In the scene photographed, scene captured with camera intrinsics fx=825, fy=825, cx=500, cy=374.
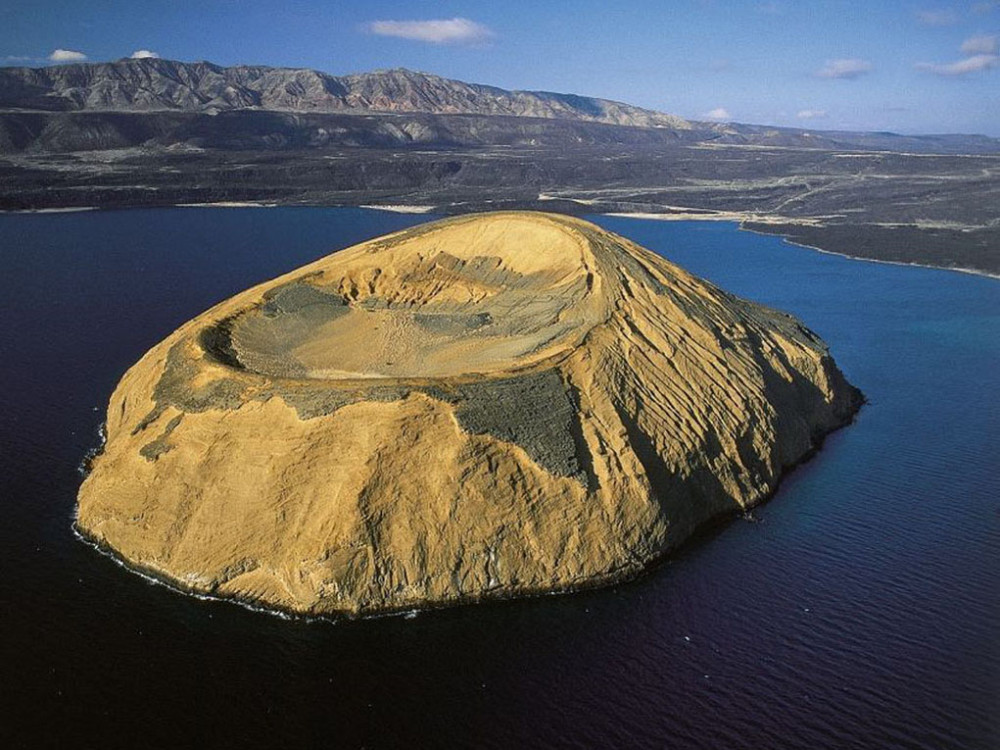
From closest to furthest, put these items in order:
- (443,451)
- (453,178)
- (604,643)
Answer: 1. (604,643)
2. (443,451)
3. (453,178)

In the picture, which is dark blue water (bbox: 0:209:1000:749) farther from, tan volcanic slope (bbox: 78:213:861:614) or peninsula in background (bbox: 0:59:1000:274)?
peninsula in background (bbox: 0:59:1000:274)

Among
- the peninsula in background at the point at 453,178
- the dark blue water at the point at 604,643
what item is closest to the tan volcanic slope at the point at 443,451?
the dark blue water at the point at 604,643

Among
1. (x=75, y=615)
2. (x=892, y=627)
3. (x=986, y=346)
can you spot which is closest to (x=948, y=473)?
(x=892, y=627)

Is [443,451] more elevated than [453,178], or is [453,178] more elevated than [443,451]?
[443,451]

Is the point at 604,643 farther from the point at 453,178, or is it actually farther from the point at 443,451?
the point at 453,178

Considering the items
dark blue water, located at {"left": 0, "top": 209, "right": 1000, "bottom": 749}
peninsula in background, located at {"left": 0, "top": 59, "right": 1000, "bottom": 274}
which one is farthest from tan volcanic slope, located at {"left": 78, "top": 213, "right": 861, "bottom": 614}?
peninsula in background, located at {"left": 0, "top": 59, "right": 1000, "bottom": 274}

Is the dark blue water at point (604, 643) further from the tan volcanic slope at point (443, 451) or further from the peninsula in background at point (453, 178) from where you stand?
the peninsula in background at point (453, 178)

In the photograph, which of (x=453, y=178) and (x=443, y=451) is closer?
(x=443, y=451)

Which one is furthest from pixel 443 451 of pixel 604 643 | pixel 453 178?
pixel 453 178
